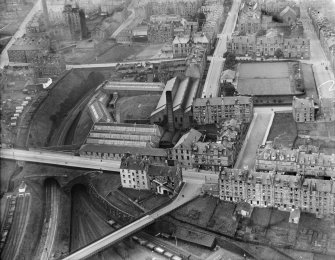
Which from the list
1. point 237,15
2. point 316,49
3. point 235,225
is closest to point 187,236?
point 235,225

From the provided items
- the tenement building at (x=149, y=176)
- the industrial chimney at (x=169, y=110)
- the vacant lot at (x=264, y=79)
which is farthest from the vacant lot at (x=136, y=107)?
the tenement building at (x=149, y=176)

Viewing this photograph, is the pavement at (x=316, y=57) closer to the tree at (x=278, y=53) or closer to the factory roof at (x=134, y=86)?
the tree at (x=278, y=53)

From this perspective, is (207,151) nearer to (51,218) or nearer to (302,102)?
(302,102)

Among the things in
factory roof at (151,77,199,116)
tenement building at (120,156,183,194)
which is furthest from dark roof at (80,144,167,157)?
factory roof at (151,77,199,116)

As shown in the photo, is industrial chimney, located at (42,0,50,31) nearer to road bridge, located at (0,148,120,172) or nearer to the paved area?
road bridge, located at (0,148,120,172)

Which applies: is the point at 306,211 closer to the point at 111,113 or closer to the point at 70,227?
the point at 70,227

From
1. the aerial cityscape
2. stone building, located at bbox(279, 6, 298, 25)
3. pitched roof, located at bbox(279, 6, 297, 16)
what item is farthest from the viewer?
pitched roof, located at bbox(279, 6, 297, 16)
